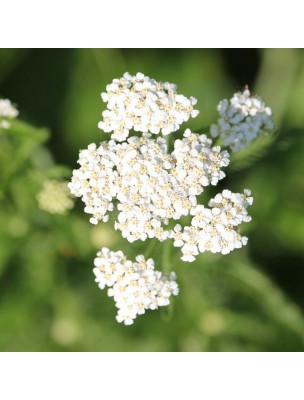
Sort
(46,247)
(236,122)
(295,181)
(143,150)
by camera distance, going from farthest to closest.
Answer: (295,181) → (46,247) → (236,122) → (143,150)

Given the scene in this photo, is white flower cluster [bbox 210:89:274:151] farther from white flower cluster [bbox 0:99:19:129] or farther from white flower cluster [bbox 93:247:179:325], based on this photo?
white flower cluster [bbox 0:99:19:129]

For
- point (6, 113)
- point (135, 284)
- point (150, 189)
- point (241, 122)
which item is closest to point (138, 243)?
point (135, 284)

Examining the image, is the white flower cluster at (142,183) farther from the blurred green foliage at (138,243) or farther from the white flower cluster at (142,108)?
the blurred green foliage at (138,243)

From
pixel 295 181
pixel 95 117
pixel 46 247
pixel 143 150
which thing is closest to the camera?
pixel 143 150

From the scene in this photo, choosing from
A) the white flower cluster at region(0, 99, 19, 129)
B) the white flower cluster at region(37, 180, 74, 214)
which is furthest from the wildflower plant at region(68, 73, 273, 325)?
the white flower cluster at region(0, 99, 19, 129)

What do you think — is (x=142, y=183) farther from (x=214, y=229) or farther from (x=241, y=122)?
(x=241, y=122)

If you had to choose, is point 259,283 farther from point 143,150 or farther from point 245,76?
point 245,76

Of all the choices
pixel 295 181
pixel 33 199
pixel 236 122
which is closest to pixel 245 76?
pixel 295 181
